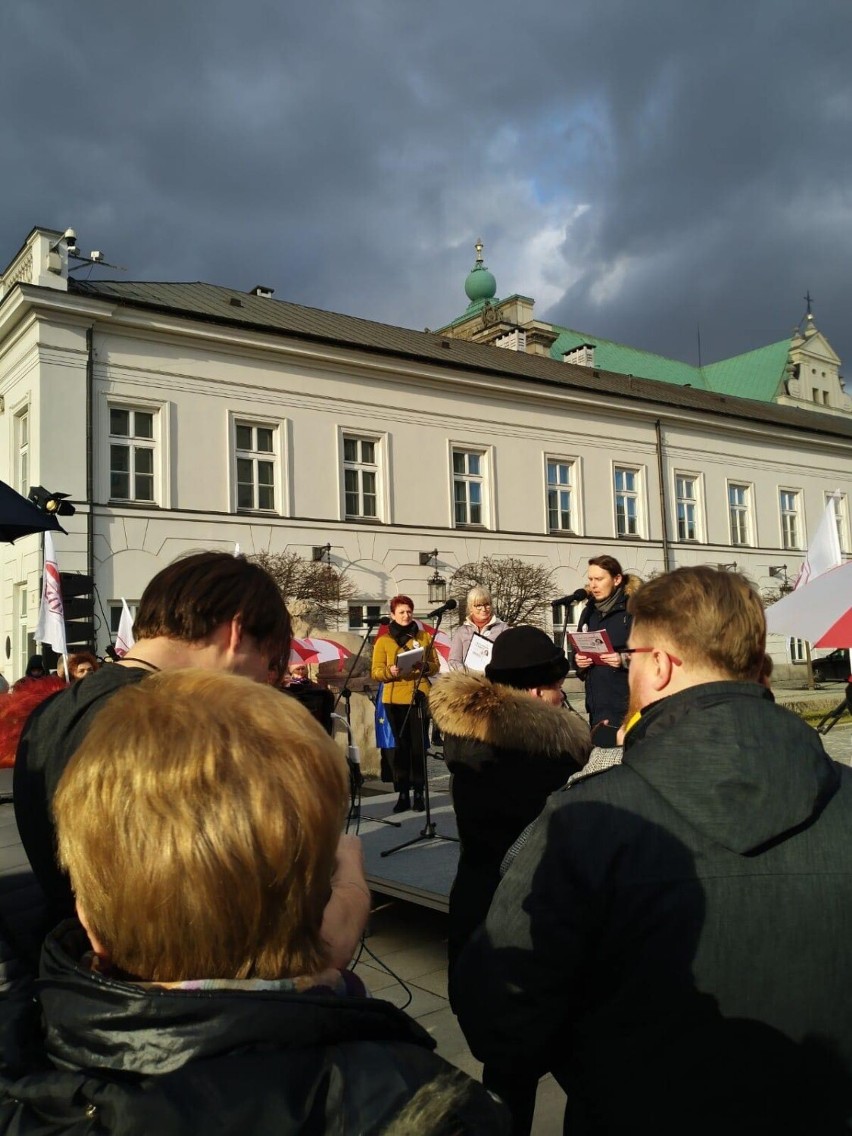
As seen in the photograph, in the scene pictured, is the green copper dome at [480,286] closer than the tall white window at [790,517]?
No

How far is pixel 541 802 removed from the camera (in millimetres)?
3029

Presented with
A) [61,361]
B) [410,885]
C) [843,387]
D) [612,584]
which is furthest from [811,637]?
[843,387]

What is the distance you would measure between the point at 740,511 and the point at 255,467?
1938cm

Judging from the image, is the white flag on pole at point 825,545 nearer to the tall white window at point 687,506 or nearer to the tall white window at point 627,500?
the tall white window at point 627,500

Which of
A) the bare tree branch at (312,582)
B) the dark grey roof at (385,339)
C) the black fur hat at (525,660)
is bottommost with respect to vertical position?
the black fur hat at (525,660)

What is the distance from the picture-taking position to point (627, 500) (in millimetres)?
31016

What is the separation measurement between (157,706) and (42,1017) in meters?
0.44

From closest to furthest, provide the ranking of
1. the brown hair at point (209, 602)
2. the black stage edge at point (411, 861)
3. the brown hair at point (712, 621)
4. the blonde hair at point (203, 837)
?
1. the blonde hair at point (203, 837)
2. the brown hair at point (712, 621)
3. the brown hair at point (209, 602)
4. the black stage edge at point (411, 861)

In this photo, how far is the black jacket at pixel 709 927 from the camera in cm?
161

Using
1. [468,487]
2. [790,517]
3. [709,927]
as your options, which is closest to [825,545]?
[709,927]

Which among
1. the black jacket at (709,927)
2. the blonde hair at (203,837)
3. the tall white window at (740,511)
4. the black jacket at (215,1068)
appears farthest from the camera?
the tall white window at (740,511)

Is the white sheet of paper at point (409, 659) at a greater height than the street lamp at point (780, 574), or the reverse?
the street lamp at point (780, 574)

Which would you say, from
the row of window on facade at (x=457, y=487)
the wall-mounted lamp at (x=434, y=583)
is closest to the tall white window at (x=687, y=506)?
the row of window on facade at (x=457, y=487)

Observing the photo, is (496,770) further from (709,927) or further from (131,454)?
(131,454)
